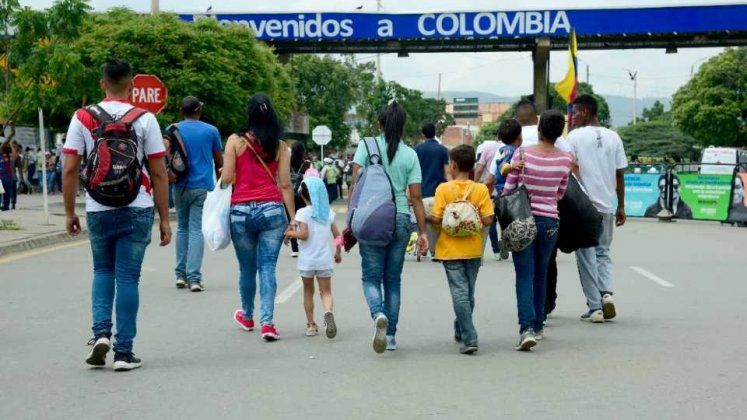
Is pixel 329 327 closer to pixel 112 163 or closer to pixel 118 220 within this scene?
pixel 118 220

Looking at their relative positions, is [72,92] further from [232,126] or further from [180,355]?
[180,355]

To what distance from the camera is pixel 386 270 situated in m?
7.38

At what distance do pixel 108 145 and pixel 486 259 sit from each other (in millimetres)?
8724

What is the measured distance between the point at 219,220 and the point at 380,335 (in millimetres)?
1866

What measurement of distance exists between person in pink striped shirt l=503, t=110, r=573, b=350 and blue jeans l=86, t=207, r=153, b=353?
2624 millimetres

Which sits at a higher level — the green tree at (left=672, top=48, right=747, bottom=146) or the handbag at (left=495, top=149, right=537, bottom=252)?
the green tree at (left=672, top=48, right=747, bottom=146)

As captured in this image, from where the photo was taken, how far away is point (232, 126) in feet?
92.3

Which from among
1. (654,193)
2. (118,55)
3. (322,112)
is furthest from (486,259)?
(322,112)

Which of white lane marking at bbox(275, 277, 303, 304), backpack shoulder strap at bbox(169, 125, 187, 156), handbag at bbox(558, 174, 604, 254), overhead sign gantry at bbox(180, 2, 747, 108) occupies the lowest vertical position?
white lane marking at bbox(275, 277, 303, 304)

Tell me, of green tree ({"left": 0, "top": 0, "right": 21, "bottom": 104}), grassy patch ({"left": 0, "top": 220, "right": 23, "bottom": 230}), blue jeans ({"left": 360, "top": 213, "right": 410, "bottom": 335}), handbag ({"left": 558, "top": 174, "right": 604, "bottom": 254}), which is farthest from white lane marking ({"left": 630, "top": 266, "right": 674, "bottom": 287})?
green tree ({"left": 0, "top": 0, "right": 21, "bottom": 104})

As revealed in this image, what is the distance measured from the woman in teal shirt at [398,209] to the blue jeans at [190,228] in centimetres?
361

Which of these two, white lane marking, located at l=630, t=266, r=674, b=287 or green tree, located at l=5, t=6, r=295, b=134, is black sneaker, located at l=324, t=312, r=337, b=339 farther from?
green tree, located at l=5, t=6, r=295, b=134

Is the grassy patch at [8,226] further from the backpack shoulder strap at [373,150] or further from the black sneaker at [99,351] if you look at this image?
the backpack shoulder strap at [373,150]

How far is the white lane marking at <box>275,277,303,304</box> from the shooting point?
10.1 m
